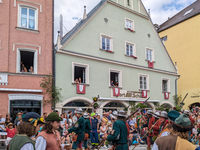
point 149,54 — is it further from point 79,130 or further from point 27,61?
point 79,130

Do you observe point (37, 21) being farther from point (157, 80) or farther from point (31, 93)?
point (157, 80)

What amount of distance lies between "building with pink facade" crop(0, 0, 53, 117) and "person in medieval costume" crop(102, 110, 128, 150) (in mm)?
9411

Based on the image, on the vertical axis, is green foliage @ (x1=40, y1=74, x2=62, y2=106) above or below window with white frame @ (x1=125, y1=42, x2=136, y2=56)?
below

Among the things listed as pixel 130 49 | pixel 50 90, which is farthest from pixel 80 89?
pixel 130 49

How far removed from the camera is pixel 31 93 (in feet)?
46.8

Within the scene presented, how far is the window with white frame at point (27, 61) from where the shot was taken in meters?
14.4

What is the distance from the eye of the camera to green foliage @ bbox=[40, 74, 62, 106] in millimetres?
14672

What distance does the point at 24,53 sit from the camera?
49.5 ft

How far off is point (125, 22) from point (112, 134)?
16.5 m

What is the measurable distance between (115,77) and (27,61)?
7.81m

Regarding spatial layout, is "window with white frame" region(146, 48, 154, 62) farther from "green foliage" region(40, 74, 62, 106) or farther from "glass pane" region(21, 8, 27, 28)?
"glass pane" region(21, 8, 27, 28)

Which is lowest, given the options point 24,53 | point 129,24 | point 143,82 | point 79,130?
point 79,130

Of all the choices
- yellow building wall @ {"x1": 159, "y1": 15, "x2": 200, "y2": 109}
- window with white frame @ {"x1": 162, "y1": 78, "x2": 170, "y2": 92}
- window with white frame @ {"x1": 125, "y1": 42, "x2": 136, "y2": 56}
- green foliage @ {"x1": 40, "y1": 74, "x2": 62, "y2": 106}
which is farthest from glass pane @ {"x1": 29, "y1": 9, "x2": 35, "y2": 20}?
yellow building wall @ {"x1": 159, "y1": 15, "x2": 200, "y2": 109}

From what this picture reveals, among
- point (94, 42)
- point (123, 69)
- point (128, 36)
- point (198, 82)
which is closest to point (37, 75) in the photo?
point (94, 42)
